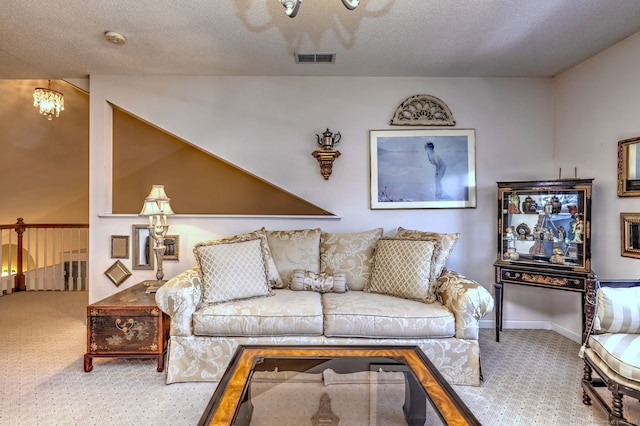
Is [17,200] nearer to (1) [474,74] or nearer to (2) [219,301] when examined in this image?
(2) [219,301]

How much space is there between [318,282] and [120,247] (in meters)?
2.09

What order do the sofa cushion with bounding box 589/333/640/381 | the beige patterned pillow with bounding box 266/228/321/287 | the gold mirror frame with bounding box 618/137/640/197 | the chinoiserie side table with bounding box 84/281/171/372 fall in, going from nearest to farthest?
1. the sofa cushion with bounding box 589/333/640/381
2. the chinoiserie side table with bounding box 84/281/171/372
3. the gold mirror frame with bounding box 618/137/640/197
4. the beige patterned pillow with bounding box 266/228/321/287

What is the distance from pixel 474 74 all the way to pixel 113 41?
3.27m

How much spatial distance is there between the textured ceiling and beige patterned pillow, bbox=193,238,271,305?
5.44ft

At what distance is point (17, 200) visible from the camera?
5082 millimetres

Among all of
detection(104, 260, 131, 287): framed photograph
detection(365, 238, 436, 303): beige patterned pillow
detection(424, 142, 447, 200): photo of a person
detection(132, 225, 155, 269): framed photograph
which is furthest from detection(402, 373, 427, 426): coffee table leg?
detection(104, 260, 131, 287): framed photograph

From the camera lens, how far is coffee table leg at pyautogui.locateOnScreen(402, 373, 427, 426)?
139 centimetres

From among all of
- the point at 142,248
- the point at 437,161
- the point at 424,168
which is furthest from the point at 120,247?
the point at 437,161

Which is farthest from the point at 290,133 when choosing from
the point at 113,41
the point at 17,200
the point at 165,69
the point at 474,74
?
the point at 17,200

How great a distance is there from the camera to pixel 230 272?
2506 millimetres

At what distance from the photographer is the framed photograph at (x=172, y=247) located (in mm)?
3311

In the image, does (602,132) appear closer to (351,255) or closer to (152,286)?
(351,255)

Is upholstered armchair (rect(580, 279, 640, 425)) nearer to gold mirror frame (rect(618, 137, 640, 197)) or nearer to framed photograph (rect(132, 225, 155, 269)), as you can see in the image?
gold mirror frame (rect(618, 137, 640, 197))

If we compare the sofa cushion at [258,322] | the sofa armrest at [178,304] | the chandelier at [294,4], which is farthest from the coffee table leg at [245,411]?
the chandelier at [294,4]
